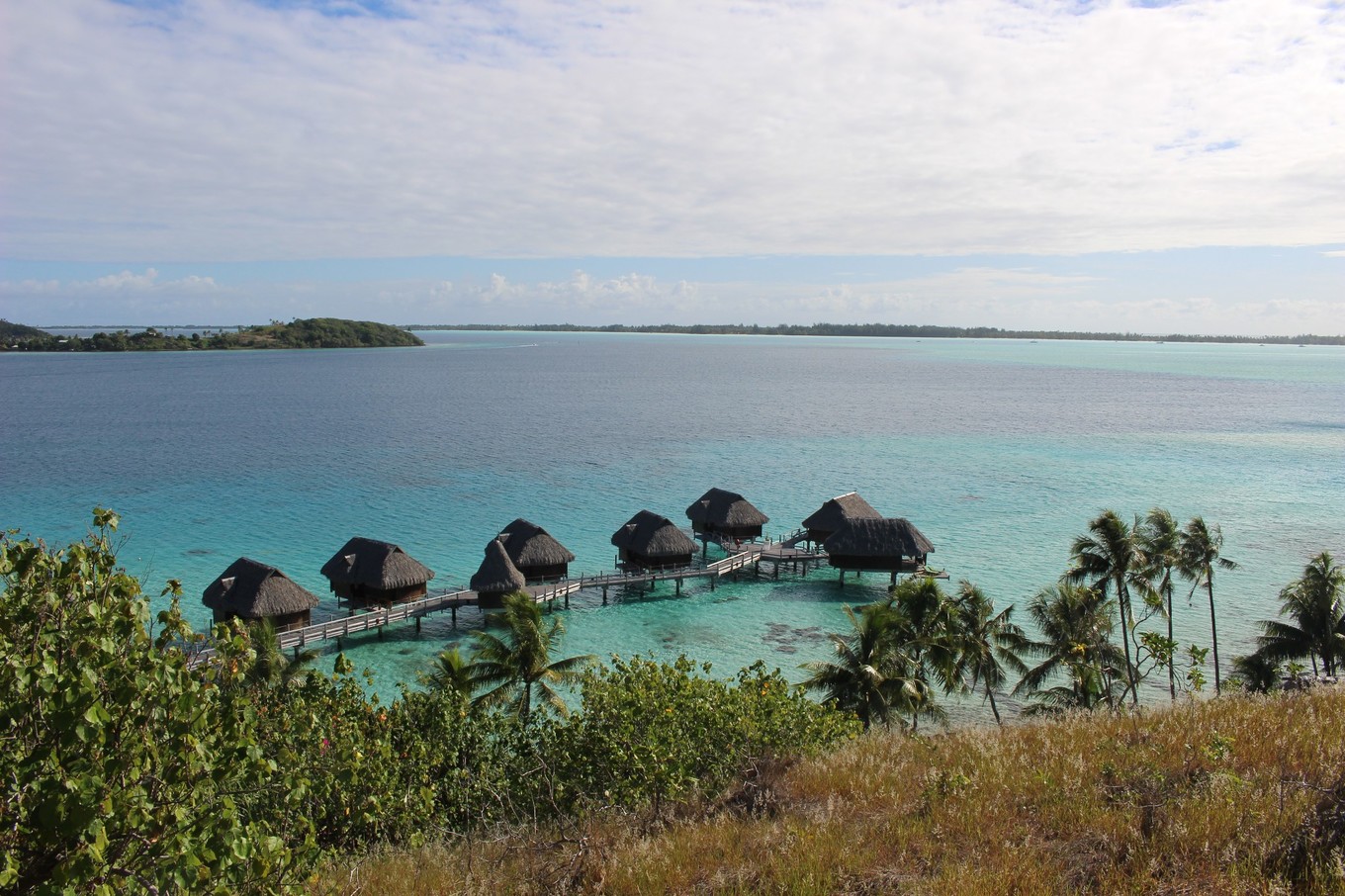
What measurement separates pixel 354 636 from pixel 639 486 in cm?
2689

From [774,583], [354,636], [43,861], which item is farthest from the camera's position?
[774,583]

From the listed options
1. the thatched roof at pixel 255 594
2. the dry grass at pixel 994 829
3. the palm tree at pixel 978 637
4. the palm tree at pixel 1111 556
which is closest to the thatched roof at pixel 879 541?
the palm tree at pixel 1111 556

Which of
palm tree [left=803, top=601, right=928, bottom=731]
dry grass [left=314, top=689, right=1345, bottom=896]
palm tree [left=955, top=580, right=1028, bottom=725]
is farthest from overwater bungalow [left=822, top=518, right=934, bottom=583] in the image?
dry grass [left=314, top=689, right=1345, bottom=896]

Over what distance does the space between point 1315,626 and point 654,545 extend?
77.8 ft

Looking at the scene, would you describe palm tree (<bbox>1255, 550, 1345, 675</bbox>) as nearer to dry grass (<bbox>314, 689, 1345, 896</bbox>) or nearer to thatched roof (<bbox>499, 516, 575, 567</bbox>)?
dry grass (<bbox>314, 689, 1345, 896</bbox>)

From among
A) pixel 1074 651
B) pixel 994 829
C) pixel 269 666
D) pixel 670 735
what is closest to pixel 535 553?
pixel 269 666

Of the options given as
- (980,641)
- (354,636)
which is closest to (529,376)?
(354,636)

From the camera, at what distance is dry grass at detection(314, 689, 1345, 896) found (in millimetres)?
6578

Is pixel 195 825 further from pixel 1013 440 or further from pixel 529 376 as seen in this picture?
pixel 529 376

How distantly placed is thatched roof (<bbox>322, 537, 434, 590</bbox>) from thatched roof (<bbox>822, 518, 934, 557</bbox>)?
60.6ft

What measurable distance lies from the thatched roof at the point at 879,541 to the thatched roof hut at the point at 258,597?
73.9ft

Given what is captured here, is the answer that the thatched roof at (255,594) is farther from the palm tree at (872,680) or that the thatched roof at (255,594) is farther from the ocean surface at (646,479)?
the palm tree at (872,680)

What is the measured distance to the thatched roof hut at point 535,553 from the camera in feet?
112

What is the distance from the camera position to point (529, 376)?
154m
